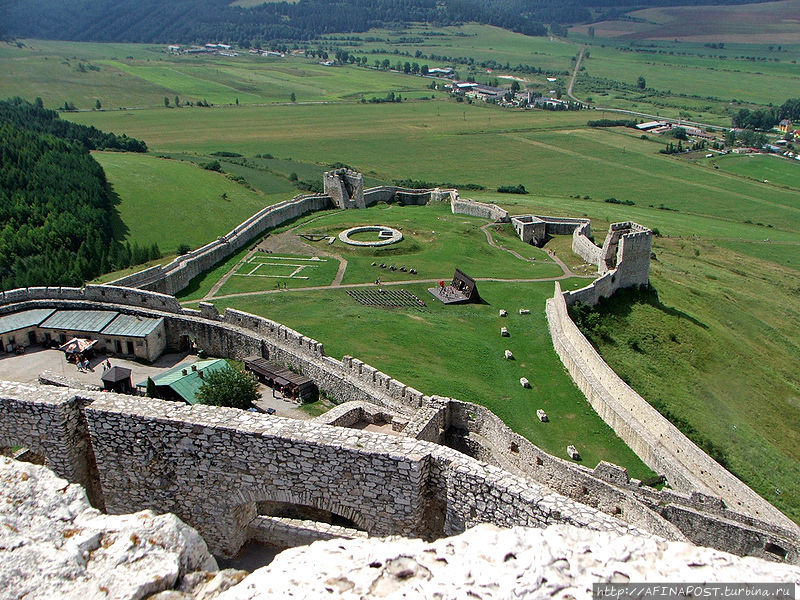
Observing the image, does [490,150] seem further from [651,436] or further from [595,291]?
[651,436]

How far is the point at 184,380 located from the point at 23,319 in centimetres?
978

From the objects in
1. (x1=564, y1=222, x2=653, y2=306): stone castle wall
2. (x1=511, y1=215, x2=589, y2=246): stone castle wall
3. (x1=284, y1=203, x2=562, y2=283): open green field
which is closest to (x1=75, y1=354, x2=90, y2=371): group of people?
(x1=284, y1=203, x2=562, y2=283): open green field

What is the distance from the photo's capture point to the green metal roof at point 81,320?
32634mm

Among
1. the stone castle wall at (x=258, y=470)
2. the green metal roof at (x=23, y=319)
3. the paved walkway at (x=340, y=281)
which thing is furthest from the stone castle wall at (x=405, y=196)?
the stone castle wall at (x=258, y=470)

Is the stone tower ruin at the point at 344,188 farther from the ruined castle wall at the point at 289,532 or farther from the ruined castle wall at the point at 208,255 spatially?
the ruined castle wall at the point at 289,532

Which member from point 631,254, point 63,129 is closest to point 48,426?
point 631,254

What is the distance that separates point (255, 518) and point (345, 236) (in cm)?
4624

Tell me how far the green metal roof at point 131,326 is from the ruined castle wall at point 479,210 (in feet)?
146

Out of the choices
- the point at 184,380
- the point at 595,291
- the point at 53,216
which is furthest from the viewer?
the point at 53,216

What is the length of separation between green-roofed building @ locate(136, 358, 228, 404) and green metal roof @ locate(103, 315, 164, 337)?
2.48 m

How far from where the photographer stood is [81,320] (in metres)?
33.4

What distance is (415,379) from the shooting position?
32.5 meters

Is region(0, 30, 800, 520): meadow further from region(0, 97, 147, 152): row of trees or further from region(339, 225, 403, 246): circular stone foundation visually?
region(0, 97, 147, 152): row of trees

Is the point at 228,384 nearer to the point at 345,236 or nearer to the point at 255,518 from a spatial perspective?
the point at 255,518
